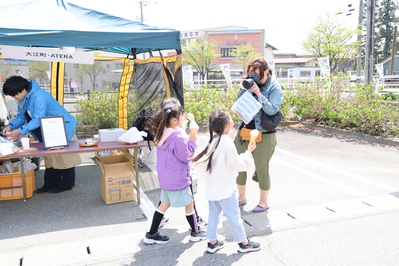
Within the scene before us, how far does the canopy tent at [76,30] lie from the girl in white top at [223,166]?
204cm

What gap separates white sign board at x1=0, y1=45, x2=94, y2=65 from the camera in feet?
12.5

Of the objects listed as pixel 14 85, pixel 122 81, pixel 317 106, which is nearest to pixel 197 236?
pixel 14 85

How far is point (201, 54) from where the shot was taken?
3869cm

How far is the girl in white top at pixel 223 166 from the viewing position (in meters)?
2.60

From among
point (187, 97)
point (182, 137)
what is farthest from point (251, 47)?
point (182, 137)

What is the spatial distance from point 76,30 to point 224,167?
2560mm

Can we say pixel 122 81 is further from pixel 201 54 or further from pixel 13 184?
pixel 201 54

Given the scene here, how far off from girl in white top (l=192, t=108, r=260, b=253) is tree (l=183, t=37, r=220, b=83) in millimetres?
36806

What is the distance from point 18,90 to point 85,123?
452cm

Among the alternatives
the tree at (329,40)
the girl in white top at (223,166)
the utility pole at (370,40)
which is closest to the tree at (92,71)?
the girl in white top at (223,166)

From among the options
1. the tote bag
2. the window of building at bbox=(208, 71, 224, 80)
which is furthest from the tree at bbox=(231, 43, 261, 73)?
the tote bag

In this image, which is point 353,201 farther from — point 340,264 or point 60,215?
point 60,215

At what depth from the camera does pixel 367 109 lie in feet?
25.2

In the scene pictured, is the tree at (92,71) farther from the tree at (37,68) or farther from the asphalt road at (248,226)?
the asphalt road at (248,226)
